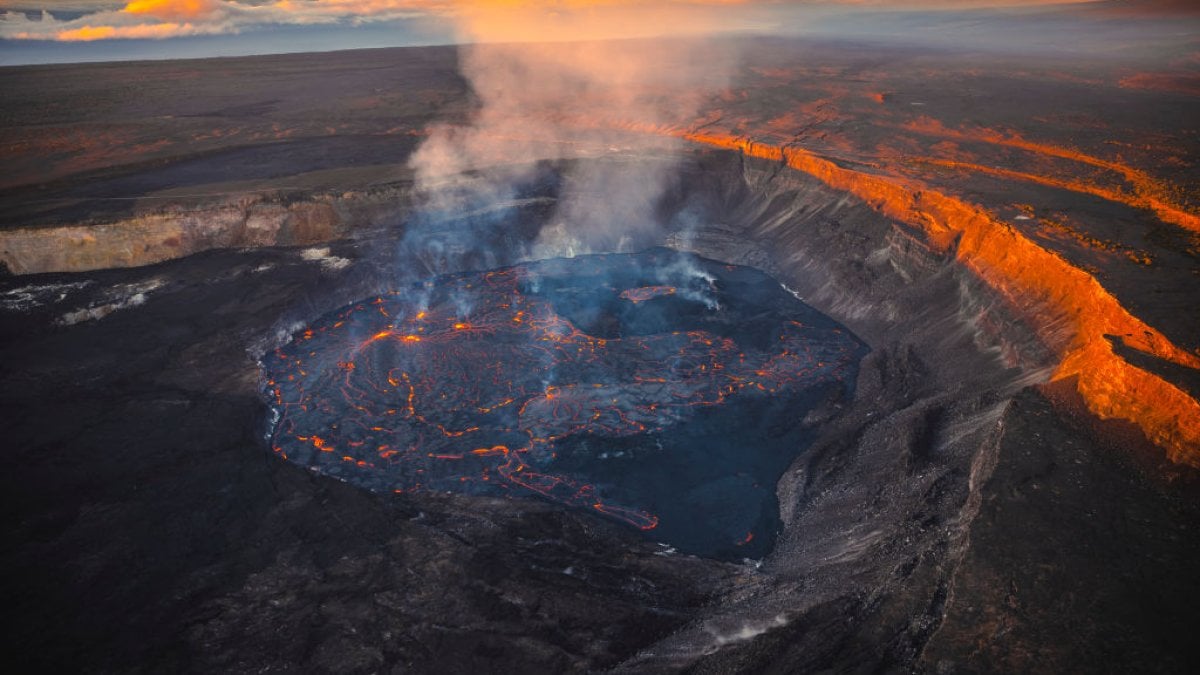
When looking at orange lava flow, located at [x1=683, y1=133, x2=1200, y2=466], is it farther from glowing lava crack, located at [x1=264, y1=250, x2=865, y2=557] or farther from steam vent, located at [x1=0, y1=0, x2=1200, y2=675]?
glowing lava crack, located at [x1=264, y1=250, x2=865, y2=557]

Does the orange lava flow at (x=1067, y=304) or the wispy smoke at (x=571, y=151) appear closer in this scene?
the orange lava flow at (x=1067, y=304)

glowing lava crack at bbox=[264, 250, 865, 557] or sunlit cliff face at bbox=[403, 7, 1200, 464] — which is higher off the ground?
sunlit cliff face at bbox=[403, 7, 1200, 464]

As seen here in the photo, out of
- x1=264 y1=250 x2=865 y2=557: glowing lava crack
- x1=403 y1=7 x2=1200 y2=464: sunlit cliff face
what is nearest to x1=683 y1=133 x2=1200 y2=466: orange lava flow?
x1=403 y1=7 x2=1200 y2=464: sunlit cliff face

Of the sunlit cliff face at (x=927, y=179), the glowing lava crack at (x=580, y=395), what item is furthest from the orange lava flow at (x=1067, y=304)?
the glowing lava crack at (x=580, y=395)

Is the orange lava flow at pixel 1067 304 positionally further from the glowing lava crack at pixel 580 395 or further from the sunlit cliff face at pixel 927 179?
the glowing lava crack at pixel 580 395

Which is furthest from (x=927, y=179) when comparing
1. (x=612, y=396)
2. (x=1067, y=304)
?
(x=612, y=396)

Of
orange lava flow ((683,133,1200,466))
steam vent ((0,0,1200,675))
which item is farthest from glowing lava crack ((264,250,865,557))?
orange lava flow ((683,133,1200,466))

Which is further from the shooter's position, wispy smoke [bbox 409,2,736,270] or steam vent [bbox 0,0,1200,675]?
wispy smoke [bbox 409,2,736,270]
